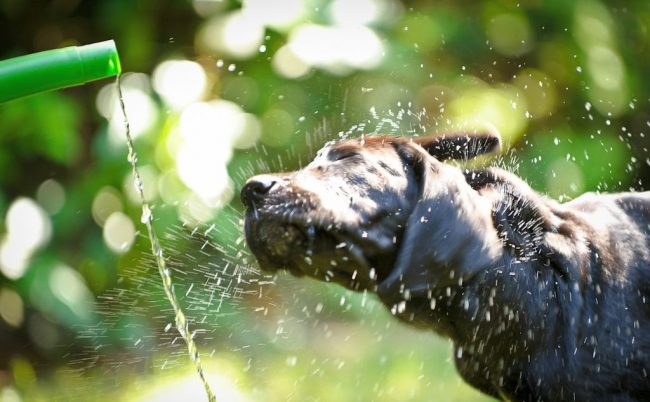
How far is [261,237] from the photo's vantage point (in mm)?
2578

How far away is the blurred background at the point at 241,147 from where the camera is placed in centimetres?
451

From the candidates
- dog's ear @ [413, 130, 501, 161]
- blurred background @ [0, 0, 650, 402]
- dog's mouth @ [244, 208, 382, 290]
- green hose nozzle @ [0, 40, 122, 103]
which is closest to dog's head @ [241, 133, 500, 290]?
dog's mouth @ [244, 208, 382, 290]

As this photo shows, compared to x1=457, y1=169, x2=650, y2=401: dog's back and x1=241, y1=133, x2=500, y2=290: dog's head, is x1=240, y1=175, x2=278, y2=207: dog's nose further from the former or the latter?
x1=457, y1=169, x2=650, y2=401: dog's back

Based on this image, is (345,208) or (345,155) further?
(345,155)

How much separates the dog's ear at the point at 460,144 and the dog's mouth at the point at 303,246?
0.53m

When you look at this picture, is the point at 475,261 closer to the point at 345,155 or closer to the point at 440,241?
the point at 440,241

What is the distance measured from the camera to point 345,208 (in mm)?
2604

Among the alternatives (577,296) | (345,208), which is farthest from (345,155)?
(577,296)

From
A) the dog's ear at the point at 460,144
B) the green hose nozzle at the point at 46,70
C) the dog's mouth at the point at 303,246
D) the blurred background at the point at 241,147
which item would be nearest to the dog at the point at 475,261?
the dog's mouth at the point at 303,246

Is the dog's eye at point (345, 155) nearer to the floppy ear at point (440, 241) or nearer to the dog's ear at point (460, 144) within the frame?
the floppy ear at point (440, 241)

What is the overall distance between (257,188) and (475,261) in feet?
1.96

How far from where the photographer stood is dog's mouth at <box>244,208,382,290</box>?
2553 mm

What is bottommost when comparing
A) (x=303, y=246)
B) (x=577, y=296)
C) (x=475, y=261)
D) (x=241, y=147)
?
(x=241, y=147)

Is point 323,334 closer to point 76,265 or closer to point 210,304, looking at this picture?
point 210,304
